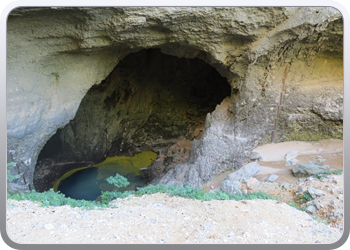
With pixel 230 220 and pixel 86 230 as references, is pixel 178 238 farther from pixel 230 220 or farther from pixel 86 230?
pixel 86 230

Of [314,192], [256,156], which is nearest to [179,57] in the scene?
[256,156]

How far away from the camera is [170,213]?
8.21ft

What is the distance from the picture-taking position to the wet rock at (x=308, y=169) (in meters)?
3.55

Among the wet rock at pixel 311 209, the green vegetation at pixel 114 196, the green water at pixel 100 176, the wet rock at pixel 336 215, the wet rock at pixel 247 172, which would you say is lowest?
the green water at pixel 100 176

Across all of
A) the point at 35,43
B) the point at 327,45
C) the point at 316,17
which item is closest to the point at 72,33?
the point at 35,43

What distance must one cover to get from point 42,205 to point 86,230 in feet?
2.90

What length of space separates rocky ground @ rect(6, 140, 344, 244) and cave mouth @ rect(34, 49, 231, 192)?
3.91m

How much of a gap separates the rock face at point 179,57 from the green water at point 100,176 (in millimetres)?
280

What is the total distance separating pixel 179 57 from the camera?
5.16m

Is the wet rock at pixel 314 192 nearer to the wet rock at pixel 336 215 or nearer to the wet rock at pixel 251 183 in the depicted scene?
the wet rock at pixel 336 215

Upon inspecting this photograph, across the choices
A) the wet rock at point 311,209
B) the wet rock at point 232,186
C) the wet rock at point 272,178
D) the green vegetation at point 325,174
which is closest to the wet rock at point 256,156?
the wet rock at point 272,178

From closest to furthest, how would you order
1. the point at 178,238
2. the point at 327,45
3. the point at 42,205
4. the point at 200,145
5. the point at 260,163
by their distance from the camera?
1. the point at 178,238
2. the point at 42,205
3. the point at 327,45
4. the point at 260,163
5. the point at 200,145

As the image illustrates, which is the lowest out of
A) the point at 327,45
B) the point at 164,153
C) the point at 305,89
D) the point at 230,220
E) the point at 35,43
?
the point at 164,153

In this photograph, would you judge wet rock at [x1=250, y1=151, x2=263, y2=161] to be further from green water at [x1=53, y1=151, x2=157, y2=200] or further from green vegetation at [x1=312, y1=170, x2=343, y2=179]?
green water at [x1=53, y1=151, x2=157, y2=200]
